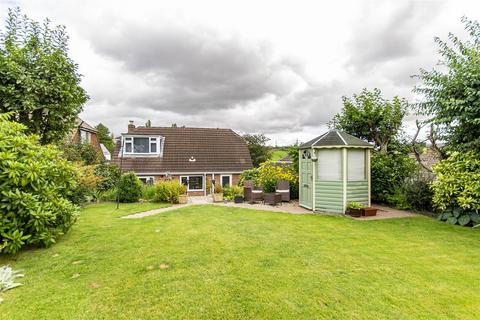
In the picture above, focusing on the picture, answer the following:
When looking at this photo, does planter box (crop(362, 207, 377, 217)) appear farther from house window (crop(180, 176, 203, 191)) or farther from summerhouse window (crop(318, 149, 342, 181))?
house window (crop(180, 176, 203, 191))

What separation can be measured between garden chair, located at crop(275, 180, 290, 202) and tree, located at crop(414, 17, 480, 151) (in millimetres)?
5844

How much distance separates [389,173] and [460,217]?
10.1 feet

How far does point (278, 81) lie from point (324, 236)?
456 inches

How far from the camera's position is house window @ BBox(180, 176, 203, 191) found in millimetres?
19391

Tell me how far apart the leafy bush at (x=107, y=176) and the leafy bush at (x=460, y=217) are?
14.4 metres

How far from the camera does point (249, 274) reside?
141 inches

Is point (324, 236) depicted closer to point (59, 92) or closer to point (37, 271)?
point (37, 271)

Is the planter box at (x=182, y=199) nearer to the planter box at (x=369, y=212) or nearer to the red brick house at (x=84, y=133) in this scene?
the planter box at (x=369, y=212)

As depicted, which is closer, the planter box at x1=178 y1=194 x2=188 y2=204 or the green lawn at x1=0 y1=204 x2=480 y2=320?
the green lawn at x1=0 y1=204 x2=480 y2=320

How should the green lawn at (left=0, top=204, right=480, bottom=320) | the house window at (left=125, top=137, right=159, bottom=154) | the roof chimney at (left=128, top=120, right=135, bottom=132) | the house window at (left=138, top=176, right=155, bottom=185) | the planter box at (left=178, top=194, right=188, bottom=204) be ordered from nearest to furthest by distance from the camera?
the green lawn at (left=0, top=204, right=480, bottom=320) → the planter box at (left=178, top=194, right=188, bottom=204) → the house window at (left=138, top=176, right=155, bottom=185) → the house window at (left=125, top=137, right=159, bottom=154) → the roof chimney at (left=128, top=120, right=135, bottom=132)

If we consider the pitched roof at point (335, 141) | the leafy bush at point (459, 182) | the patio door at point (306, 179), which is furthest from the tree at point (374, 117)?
the patio door at point (306, 179)

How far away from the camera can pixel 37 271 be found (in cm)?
368

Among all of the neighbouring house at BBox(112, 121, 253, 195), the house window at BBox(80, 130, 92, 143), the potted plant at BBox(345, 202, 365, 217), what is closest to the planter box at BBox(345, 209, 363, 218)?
the potted plant at BBox(345, 202, 365, 217)

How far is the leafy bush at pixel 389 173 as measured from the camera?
9654 millimetres
